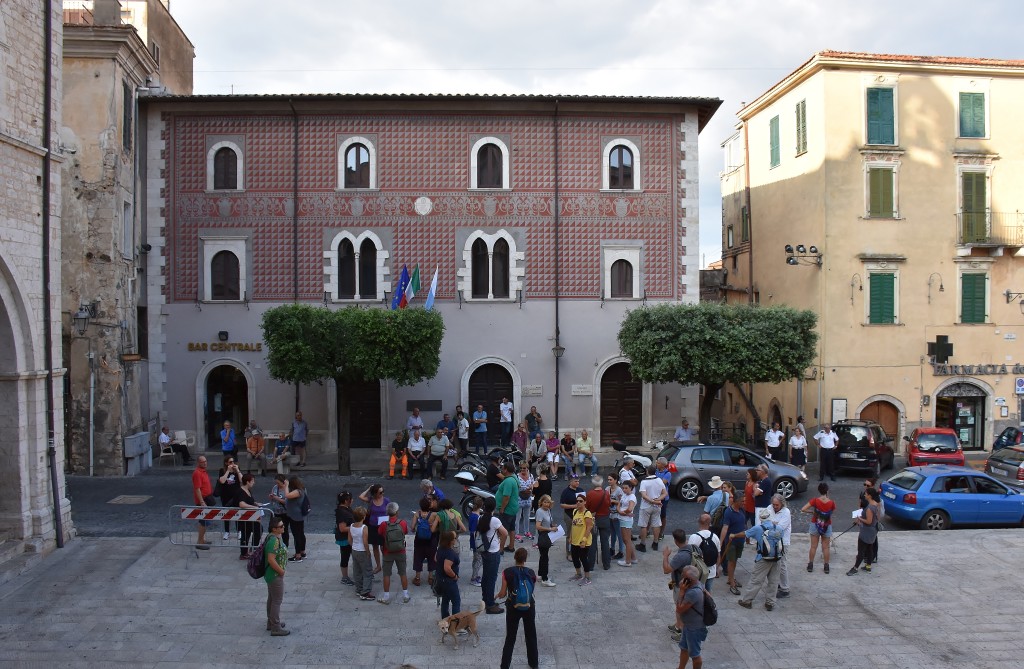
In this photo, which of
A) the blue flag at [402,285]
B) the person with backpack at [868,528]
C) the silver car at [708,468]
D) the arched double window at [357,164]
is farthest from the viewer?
the arched double window at [357,164]

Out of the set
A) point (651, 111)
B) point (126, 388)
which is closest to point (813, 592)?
point (651, 111)

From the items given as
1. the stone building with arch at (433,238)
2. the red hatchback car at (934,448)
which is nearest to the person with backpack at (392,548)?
the stone building with arch at (433,238)

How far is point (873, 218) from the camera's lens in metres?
24.8

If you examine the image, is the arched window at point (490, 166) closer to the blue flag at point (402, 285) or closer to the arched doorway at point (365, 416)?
the blue flag at point (402, 285)

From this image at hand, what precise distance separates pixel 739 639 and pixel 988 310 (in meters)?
19.6

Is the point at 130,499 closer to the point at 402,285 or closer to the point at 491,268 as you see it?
the point at 402,285

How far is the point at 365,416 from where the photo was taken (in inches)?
939

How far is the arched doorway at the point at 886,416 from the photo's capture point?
985 inches

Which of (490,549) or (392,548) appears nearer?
(490,549)

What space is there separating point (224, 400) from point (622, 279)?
12.6 m

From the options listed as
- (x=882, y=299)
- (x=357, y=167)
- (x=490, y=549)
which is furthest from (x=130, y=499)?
(x=882, y=299)

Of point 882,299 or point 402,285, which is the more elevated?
point 402,285

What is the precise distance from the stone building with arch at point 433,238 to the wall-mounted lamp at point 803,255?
3.37m

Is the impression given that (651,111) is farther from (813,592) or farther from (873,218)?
(813,592)
